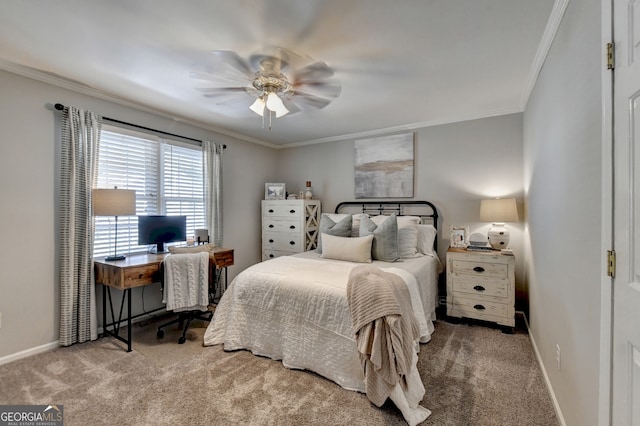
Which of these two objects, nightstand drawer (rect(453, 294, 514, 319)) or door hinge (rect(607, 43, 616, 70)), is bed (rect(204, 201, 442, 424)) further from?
door hinge (rect(607, 43, 616, 70))

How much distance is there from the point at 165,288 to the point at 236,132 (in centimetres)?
260

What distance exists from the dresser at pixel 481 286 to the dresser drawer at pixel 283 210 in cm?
220

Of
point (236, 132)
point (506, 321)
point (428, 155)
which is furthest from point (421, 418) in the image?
point (236, 132)

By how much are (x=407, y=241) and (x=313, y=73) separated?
6.80ft

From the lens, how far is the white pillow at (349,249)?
9.78 feet

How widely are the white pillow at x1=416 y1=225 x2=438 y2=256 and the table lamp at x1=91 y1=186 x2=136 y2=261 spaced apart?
3145mm

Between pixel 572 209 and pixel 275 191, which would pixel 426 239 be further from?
pixel 275 191

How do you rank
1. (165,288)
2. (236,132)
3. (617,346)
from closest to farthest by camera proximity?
(617,346) → (165,288) → (236,132)

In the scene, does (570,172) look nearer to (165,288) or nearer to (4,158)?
(165,288)

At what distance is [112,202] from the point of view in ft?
8.72

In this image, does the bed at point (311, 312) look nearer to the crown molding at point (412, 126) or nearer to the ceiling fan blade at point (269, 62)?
the crown molding at point (412, 126)

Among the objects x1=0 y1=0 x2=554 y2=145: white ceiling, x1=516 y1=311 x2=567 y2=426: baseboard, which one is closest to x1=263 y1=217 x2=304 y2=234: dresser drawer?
x1=0 y1=0 x2=554 y2=145: white ceiling

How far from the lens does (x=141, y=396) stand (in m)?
1.91

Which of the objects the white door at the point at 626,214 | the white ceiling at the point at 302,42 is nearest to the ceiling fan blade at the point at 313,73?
the white ceiling at the point at 302,42
